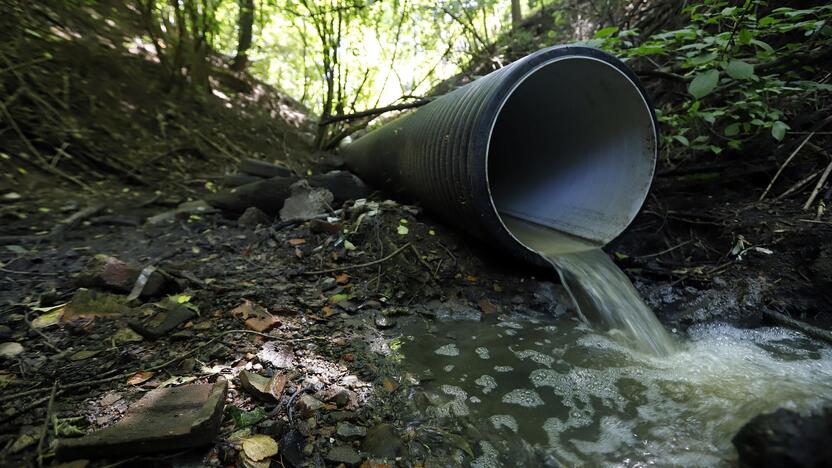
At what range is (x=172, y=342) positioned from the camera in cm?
186

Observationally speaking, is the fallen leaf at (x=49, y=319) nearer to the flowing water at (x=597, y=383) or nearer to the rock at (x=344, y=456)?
the rock at (x=344, y=456)

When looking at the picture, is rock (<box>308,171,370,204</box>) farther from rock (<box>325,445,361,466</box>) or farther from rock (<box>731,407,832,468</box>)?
rock (<box>731,407,832,468</box>)

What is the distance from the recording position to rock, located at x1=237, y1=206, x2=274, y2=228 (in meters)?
3.89

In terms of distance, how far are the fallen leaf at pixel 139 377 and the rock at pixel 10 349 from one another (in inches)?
22.2

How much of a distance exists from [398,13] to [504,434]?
24.2 feet

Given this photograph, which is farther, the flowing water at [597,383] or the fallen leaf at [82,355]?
the fallen leaf at [82,355]

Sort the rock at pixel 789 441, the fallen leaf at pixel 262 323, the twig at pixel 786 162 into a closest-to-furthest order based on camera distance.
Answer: the rock at pixel 789 441 < the fallen leaf at pixel 262 323 < the twig at pixel 786 162

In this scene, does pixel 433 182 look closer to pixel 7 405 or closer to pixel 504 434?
pixel 504 434

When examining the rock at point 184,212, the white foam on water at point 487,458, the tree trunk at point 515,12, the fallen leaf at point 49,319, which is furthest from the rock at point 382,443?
the tree trunk at point 515,12

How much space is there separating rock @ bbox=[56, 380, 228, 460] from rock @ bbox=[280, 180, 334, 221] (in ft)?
8.11

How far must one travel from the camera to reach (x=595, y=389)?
6.11ft

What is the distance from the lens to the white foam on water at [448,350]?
7.00 feet

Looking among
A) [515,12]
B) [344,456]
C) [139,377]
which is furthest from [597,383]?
[515,12]

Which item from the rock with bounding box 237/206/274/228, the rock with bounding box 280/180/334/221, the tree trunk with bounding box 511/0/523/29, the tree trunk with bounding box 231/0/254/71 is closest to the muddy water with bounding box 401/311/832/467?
the rock with bounding box 280/180/334/221
